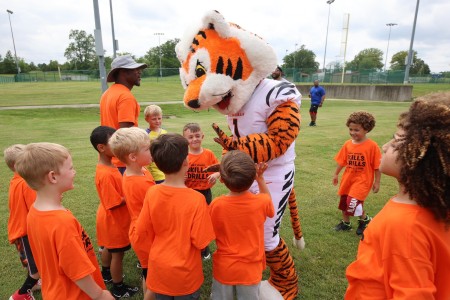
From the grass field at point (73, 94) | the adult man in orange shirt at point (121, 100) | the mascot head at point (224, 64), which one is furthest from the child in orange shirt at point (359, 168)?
the grass field at point (73, 94)

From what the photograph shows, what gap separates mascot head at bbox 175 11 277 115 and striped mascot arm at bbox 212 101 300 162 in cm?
24

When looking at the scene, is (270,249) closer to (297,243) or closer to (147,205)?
(297,243)

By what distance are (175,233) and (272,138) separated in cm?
95

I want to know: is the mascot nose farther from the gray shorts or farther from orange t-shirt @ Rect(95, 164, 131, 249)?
the gray shorts

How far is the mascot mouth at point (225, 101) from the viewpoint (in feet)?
7.64

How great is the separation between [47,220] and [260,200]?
125 centimetres

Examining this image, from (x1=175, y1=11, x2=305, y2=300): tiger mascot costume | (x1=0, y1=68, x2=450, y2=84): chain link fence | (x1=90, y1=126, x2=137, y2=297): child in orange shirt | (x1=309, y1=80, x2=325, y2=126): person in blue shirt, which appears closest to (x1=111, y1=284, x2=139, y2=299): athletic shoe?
(x1=90, y1=126, x2=137, y2=297): child in orange shirt

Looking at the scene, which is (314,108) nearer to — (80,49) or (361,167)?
(361,167)

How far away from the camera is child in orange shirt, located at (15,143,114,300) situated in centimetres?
167

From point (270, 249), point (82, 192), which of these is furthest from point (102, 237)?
point (82, 192)

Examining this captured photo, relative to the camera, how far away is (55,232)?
5.44 feet

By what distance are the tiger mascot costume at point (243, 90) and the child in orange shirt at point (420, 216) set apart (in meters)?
0.97

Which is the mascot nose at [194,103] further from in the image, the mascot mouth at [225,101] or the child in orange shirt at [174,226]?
the child in orange shirt at [174,226]

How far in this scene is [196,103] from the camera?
2.27 metres
